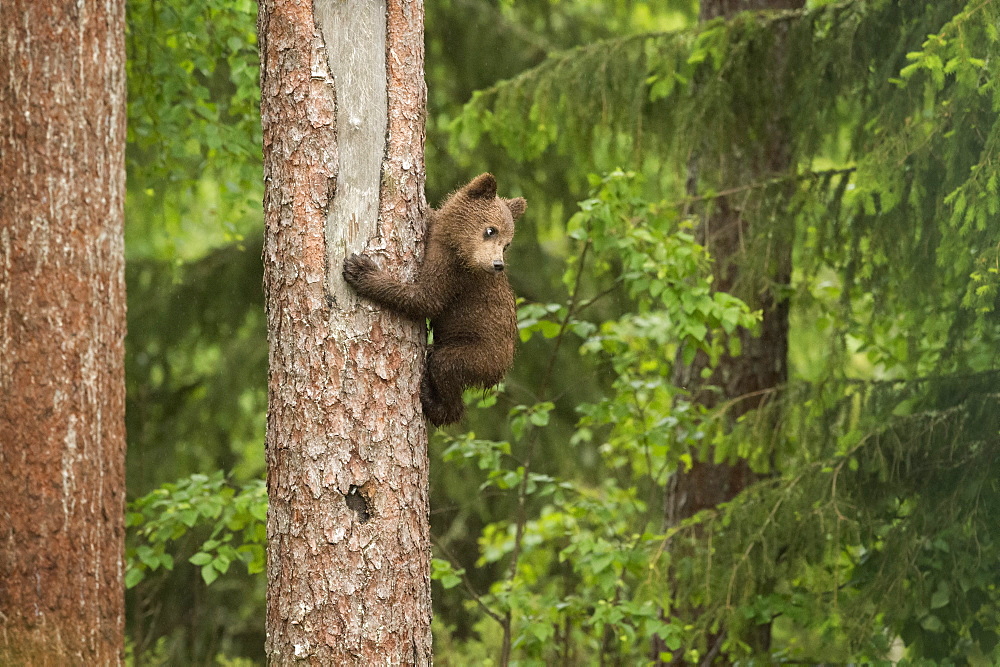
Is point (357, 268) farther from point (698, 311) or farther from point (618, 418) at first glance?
point (618, 418)

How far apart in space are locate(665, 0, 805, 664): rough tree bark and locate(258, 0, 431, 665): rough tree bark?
306 centimetres

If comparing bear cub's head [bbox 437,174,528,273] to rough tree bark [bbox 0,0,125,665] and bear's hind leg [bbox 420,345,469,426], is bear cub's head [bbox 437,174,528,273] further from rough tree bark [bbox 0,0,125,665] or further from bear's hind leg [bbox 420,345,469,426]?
rough tree bark [bbox 0,0,125,665]

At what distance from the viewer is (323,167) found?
276 centimetres

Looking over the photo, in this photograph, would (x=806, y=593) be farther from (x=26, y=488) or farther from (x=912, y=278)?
(x=26, y=488)

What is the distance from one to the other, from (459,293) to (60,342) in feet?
6.72

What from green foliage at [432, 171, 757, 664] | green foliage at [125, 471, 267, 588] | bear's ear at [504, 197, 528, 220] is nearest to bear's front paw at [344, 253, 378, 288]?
bear's ear at [504, 197, 528, 220]

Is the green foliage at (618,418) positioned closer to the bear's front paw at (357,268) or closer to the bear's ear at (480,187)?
the bear's ear at (480,187)

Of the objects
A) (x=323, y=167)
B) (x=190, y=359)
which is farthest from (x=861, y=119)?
(x=190, y=359)

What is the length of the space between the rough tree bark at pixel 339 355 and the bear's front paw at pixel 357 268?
0.03 m

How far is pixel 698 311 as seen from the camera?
15.2ft

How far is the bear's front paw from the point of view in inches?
107

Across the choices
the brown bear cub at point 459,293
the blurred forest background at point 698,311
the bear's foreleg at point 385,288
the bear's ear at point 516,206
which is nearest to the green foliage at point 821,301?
the blurred forest background at point 698,311

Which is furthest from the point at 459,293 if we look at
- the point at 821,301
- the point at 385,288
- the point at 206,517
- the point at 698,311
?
the point at 821,301

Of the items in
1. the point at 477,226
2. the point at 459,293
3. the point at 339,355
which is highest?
the point at 477,226
